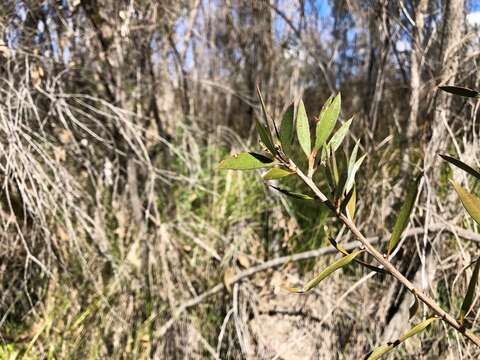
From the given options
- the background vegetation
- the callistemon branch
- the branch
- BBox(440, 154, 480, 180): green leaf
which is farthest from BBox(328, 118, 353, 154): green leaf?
the branch

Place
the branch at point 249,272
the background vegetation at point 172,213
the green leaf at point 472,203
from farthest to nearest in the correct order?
the branch at point 249,272 < the background vegetation at point 172,213 < the green leaf at point 472,203

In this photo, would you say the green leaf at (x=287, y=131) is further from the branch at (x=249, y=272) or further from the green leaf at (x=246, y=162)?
the branch at (x=249, y=272)

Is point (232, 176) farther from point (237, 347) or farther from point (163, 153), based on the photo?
point (237, 347)

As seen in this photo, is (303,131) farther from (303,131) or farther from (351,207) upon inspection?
(351,207)

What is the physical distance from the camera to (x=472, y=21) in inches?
62.7

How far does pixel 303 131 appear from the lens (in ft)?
1.96

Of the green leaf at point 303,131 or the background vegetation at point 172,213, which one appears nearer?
the green leaf at point 303,131

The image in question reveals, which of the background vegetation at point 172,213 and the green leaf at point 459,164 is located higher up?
the green leaf at point 459,164

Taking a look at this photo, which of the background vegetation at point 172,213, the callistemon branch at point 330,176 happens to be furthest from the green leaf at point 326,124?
the background vegetation at point 172,213

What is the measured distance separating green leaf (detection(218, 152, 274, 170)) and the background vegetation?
884 millimetres

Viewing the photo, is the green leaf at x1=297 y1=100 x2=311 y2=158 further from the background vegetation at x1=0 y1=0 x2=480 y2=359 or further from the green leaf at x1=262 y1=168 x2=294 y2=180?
the background vegetation at x1=0 y1=0 x2=480 y2=359

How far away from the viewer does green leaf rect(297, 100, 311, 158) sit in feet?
1.93

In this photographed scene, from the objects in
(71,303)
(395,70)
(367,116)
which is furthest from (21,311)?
(395,70)

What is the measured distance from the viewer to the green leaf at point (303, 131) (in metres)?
0.59
